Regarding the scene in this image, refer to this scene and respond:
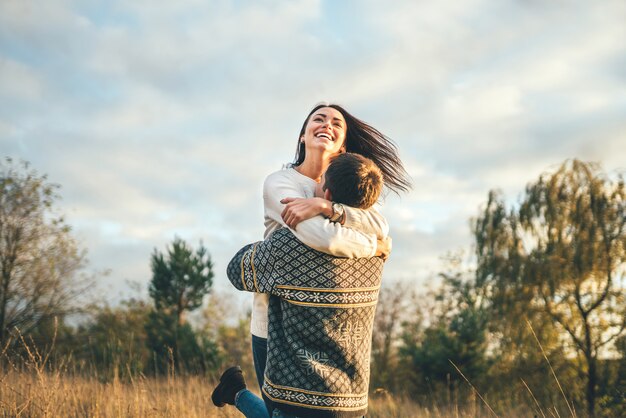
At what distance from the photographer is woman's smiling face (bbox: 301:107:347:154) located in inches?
113

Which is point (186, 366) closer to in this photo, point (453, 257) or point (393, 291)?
point (393, 291)

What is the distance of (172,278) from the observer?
1301 centimetres

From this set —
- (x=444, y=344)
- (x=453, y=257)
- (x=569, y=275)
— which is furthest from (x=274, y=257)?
(x=453, y=257)

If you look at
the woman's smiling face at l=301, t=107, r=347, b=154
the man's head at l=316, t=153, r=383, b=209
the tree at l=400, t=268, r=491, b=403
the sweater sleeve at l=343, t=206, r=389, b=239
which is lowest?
the tree at l=400, t=268, r=491, b=403

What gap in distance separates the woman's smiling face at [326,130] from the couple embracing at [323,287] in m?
0.56

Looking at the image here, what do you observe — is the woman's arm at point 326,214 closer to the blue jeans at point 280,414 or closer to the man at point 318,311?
the man at point 318,311

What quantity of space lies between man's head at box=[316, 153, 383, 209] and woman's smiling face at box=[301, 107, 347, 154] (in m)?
0.62

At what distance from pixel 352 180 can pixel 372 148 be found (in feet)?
4.52

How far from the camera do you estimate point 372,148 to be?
3.54m

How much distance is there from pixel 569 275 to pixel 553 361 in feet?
6.57

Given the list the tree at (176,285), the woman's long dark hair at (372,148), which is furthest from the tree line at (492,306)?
the woman's long dark hair at (372,148)

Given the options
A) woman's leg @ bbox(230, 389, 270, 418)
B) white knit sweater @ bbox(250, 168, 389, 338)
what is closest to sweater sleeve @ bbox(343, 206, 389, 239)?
white knit sweater @ bbox(250, 168, 389, 338)

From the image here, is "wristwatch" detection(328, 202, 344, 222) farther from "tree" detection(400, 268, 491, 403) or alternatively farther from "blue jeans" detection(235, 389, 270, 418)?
"tree" detection(400, 268, 491, 403)

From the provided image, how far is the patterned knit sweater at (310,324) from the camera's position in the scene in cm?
213
